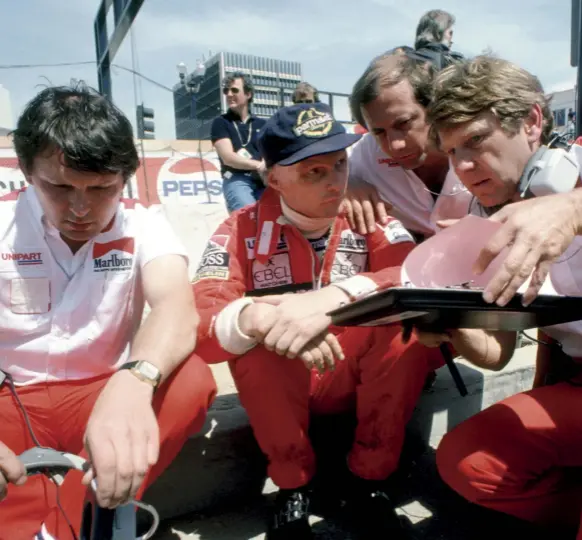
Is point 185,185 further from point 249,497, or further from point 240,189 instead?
point 249,497

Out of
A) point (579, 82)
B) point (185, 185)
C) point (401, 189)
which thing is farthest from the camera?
point (185, 185)

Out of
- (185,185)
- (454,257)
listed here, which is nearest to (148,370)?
(454,257)

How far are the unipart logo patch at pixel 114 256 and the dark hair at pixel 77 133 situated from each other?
219 millimetres

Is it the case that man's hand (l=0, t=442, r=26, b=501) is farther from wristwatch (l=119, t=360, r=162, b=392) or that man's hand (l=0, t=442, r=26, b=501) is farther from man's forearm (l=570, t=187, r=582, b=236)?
man's forearm (l=570, t=187, r=582, b=236)

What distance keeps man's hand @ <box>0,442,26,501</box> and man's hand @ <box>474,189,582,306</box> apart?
1064 millimetres

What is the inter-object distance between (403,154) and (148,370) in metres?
1.53

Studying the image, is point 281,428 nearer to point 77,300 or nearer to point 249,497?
point 249,497

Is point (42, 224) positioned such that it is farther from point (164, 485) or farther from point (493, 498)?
point (493, 498)

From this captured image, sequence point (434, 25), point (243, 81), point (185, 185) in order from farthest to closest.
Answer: point (185, 185), point (243, 81), point (434, 25)

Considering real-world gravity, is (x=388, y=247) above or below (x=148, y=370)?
above

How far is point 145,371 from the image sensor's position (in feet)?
4.87

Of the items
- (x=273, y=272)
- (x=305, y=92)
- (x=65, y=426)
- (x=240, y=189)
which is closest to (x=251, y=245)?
(x=273, y=272)

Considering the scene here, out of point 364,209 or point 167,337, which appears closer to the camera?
point 167,337

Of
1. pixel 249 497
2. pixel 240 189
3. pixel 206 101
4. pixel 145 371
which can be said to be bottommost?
pixel 249 497
